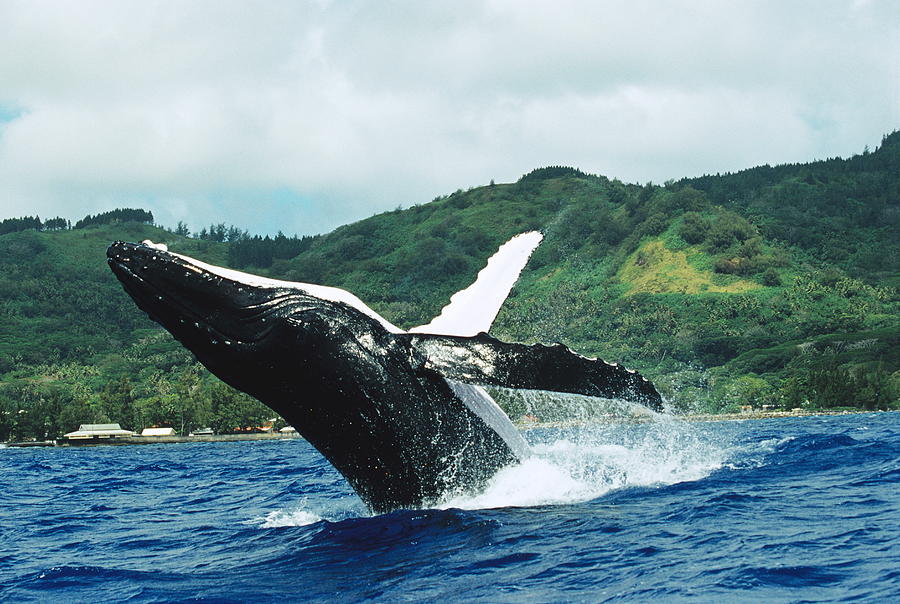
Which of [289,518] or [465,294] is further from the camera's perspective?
[289,518]

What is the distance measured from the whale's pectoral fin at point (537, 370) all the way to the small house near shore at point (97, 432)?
7554 centimetres

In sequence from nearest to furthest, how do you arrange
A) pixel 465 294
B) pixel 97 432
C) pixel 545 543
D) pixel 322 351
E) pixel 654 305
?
1. pixel 545 543
2. pixel 322 351
3. pixel 465 294
4. pixel 97 432
5. pixel 654 305

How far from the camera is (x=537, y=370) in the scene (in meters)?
6.00

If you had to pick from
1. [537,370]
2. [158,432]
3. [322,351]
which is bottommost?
[158,432]

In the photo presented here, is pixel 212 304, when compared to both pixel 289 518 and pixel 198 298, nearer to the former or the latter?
pixel 198 298

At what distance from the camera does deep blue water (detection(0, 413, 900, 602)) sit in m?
5.17

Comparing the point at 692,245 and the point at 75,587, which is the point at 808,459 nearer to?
the point at 75,587

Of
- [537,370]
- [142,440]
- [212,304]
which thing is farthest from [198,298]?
[142,440]

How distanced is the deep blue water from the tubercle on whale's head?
59.0 inches

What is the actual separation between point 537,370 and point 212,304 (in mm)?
2479

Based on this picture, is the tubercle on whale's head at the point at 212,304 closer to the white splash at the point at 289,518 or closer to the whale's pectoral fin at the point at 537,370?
the whale's pectoral fin at the point at 537,370

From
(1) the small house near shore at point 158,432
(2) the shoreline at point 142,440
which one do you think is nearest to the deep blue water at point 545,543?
(2) the shoreline at point 142,440

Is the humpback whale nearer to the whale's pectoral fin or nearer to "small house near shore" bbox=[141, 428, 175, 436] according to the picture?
the whale's pectoral fin

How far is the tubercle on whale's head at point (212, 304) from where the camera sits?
22.4 ft
